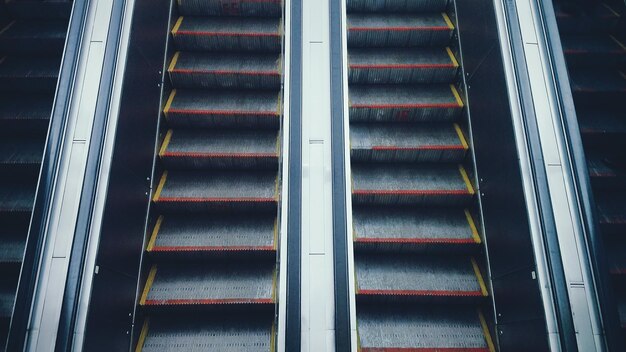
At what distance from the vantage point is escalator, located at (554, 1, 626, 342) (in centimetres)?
331

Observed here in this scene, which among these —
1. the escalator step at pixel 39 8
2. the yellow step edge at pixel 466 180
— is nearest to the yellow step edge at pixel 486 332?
the yellow step edge at pixel 466 180

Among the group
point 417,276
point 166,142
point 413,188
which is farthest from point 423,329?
point 166,142

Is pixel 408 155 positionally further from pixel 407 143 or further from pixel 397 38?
pixel 397 38

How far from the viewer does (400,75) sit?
4078mm

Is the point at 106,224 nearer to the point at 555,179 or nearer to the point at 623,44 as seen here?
the point at 555,179

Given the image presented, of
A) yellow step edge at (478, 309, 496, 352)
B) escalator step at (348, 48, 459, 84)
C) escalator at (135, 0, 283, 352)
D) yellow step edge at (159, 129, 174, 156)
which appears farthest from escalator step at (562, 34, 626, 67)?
yellow step edge at (159, 129, 174, 156)

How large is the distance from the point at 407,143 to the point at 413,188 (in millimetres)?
467

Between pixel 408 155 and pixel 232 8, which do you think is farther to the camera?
pixel 232 8

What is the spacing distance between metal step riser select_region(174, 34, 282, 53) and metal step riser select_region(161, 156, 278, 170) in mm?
1322

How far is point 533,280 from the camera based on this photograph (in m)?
2.63

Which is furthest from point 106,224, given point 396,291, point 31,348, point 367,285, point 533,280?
point 533,280

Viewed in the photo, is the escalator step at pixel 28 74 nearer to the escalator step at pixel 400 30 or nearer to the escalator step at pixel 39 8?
the escalator step at pixel 39 8

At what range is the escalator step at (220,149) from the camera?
12.2 ft

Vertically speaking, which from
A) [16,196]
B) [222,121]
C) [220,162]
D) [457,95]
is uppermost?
[457,95]
